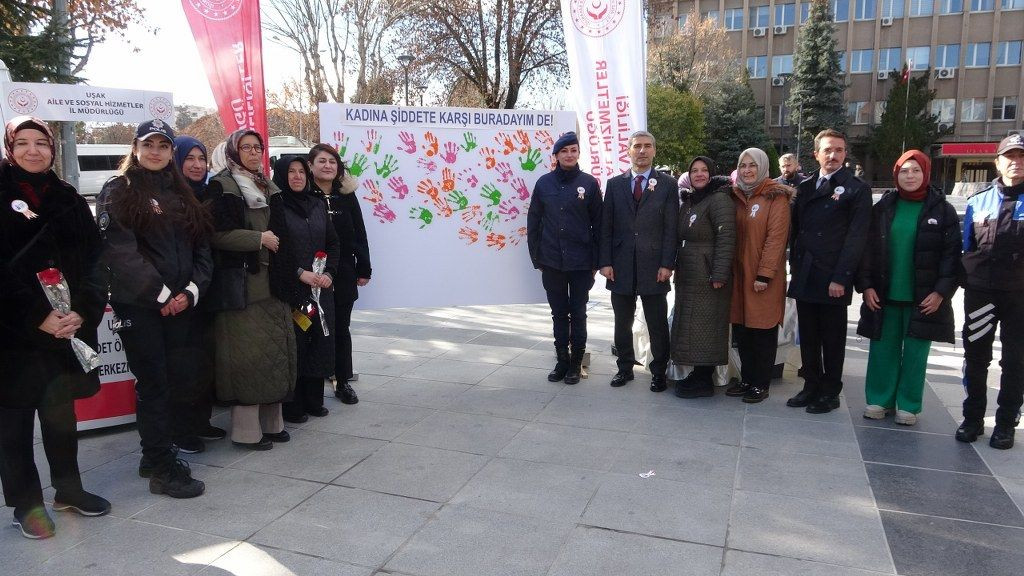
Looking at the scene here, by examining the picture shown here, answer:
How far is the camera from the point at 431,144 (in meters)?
5.34

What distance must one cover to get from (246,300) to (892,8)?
5091 cm

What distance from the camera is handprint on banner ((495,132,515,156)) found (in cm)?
545

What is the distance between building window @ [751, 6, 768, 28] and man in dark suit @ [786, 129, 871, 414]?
1909 inches

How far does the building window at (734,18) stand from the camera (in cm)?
4791

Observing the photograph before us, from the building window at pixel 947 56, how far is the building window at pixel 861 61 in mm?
3751

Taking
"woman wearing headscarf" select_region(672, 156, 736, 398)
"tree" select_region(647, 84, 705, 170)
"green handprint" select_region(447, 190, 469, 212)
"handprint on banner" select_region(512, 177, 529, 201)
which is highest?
"tree" select_region(647, 84, 705, 170)

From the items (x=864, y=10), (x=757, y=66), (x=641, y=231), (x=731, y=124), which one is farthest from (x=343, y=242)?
(x=864, y=10)

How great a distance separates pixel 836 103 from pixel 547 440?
4394cm

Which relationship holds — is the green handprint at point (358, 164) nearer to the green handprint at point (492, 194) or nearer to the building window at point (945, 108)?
the green handprint at point (492, 194)

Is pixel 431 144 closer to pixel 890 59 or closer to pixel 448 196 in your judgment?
pixel 448 196

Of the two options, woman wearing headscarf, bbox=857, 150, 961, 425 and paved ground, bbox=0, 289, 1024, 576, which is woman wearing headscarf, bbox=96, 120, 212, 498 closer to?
paved ground, bbox=0, 289, 1024, 576

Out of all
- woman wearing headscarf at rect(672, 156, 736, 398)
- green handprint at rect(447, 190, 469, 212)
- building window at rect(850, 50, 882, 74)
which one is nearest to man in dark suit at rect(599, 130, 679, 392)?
woman wearing headscarf at rect(672, 156, 736, 398)

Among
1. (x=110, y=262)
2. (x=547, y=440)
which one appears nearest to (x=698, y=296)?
(x=547, y=440)

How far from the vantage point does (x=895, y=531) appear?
3020 millimetres
